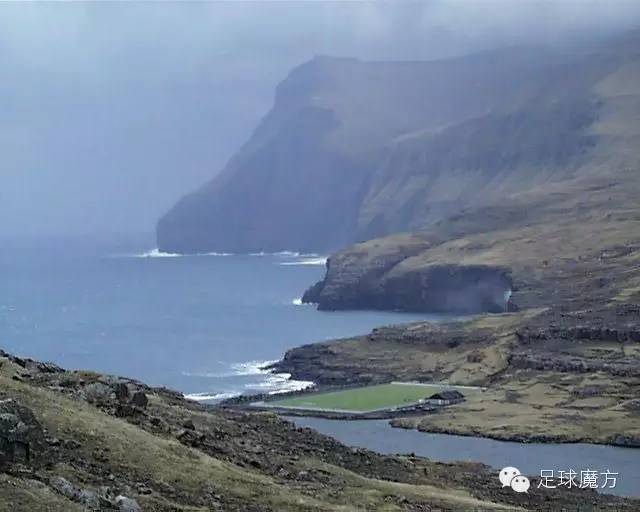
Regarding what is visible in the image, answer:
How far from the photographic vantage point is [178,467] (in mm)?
37469

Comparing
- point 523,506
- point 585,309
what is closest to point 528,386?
point 585,309

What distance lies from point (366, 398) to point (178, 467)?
342 feet

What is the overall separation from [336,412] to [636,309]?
65.4m

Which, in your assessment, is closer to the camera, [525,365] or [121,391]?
[121,391]

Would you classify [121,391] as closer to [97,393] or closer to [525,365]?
[97,393]

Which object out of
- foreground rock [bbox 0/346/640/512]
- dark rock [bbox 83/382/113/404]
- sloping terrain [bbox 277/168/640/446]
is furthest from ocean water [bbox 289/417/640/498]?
dark rock [bbox 83/382/113/404]

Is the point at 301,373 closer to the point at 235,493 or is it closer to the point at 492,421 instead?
the point at 492,421

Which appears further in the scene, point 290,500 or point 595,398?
point 595,398

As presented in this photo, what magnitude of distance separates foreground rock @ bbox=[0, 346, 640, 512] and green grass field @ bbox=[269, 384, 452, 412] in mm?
75248

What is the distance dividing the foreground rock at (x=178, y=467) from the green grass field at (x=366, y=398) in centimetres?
7525

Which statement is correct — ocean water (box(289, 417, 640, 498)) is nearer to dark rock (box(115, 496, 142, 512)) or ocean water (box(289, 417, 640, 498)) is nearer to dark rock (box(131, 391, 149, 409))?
dark rock (box(131, 391, 149, 409))

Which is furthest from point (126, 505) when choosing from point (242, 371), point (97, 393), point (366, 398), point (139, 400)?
point (242, 371)

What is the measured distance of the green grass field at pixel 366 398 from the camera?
134750 mm

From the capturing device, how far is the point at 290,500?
124 feet
